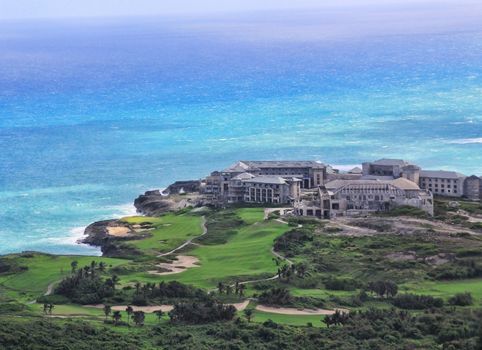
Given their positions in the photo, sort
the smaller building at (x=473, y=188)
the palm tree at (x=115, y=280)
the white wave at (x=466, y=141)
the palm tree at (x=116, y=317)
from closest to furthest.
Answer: the palm tree at (x=116, y=317) → the palm tree at (x=115, y=280) → the smaller building at (x=473, y=188) → the white wave at (x=466, y=141)

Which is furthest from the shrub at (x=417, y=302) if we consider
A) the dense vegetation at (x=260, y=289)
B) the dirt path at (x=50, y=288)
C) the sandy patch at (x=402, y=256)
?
the dirt path at (x=50, y=288)

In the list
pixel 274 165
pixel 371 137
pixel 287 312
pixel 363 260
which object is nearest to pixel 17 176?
pixel 274 165

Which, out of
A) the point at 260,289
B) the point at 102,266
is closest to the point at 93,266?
the point at 102,266

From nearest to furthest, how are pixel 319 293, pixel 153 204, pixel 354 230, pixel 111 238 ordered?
pixel 319 293
pixel 354 230
pixel 111 238
pixel 153 204

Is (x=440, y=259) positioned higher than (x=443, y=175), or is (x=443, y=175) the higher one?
(x=443, y=175)

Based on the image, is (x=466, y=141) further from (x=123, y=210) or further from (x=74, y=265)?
(x=74, y=265)

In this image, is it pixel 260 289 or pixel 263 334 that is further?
pixel 260 289

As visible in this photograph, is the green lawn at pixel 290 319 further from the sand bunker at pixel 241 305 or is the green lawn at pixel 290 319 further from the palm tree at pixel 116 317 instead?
the palm tree at pixel 116 317
